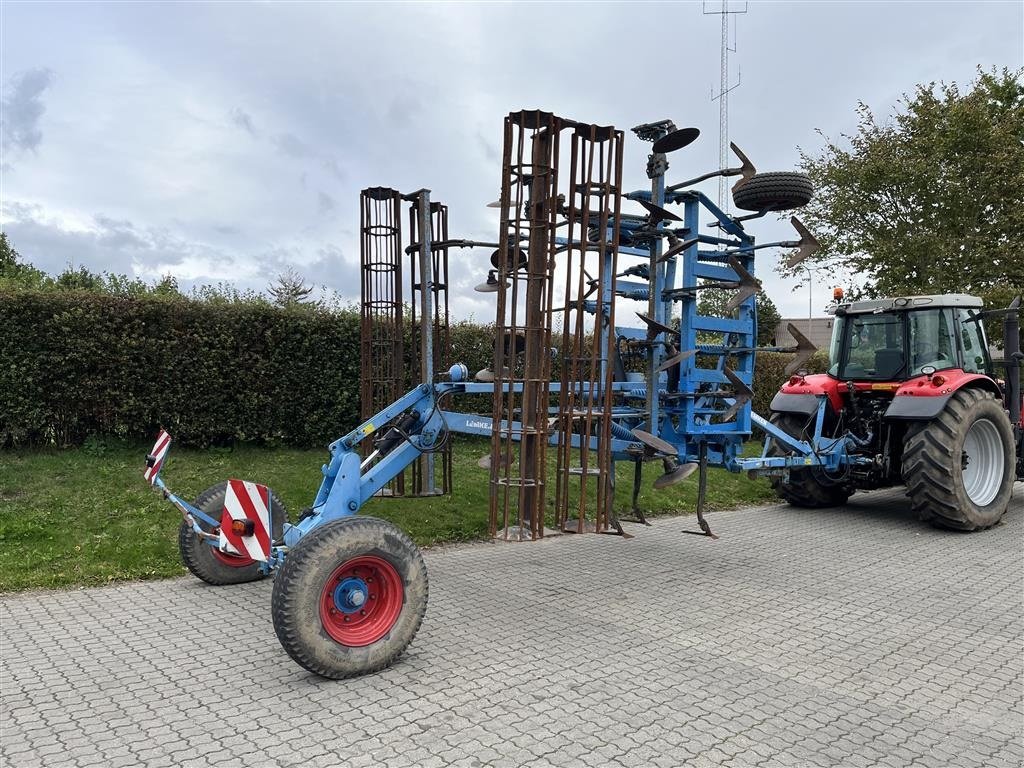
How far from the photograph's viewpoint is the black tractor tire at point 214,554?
5.41m

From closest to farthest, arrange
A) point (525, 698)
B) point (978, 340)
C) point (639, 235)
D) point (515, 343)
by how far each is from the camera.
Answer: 1. point (525, 698)
2. point (515, 343)
3. point (639, 235)
4. point (978, 340)

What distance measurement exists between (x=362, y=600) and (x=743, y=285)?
3.80 meters

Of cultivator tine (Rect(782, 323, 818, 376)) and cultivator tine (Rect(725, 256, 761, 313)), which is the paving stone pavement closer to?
cultivator tine (Rect(782, 323, 818, 376))

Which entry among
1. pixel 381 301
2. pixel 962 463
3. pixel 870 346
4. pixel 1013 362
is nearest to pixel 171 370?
pixel 381 301

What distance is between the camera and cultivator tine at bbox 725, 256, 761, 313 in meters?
5.99

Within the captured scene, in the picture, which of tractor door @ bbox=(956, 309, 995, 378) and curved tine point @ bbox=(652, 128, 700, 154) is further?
tractor door @ bbox=(956, 309, 995, 378)

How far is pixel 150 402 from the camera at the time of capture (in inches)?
361

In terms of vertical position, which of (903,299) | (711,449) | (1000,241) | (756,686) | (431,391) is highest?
(1000,241)

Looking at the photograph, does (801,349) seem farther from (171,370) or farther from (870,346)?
(171,370)

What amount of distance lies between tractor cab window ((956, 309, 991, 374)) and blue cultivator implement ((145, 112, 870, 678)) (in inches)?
116

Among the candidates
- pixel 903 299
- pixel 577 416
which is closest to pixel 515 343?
pixel 577 416

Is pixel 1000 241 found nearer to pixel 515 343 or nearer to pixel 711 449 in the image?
pixel 711 449

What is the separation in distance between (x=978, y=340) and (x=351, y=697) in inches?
326

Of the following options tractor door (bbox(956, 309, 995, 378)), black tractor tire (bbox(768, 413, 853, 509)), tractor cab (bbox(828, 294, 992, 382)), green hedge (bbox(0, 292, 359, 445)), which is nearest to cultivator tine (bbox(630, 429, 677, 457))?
black tractor tire (bbox(768, 413, 853, 509))
